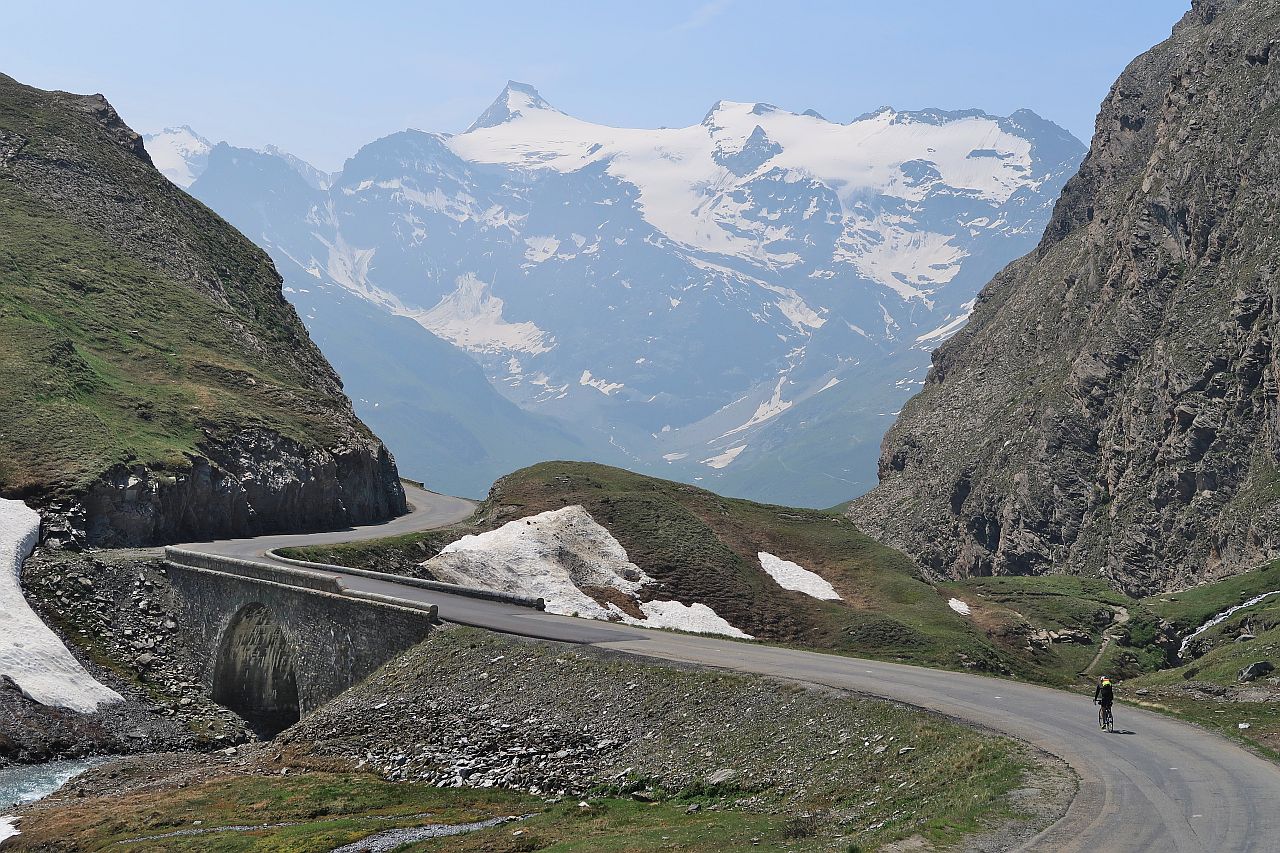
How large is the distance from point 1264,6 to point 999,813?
584 feet

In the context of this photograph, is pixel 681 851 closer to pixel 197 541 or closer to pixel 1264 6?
pixel 197 541

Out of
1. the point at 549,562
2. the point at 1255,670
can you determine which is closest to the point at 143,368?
the point at 549,562

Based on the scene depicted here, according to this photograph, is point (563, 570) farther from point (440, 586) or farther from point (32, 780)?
point (32, 780)

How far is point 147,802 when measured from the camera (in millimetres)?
45875

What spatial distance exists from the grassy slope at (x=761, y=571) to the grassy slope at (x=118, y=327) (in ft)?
50.0

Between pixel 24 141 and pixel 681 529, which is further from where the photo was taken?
pixel 24 141

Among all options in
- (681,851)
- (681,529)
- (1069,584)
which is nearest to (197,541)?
(681,529)

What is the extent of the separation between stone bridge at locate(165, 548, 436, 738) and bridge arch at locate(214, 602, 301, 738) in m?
0.05

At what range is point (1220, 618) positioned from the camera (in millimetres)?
112750

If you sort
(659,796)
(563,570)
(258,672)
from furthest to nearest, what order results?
(563,570) < (258,672) < (659,796)

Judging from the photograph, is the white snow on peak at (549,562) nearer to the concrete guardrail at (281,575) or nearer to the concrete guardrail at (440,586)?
the concrete guardrail at (440,586)

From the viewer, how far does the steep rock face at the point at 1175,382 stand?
498 feet

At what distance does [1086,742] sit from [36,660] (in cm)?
4583

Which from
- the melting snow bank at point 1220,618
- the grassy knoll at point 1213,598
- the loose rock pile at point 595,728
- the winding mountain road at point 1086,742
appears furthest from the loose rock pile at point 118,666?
the grassy knoll at point 1213,598
